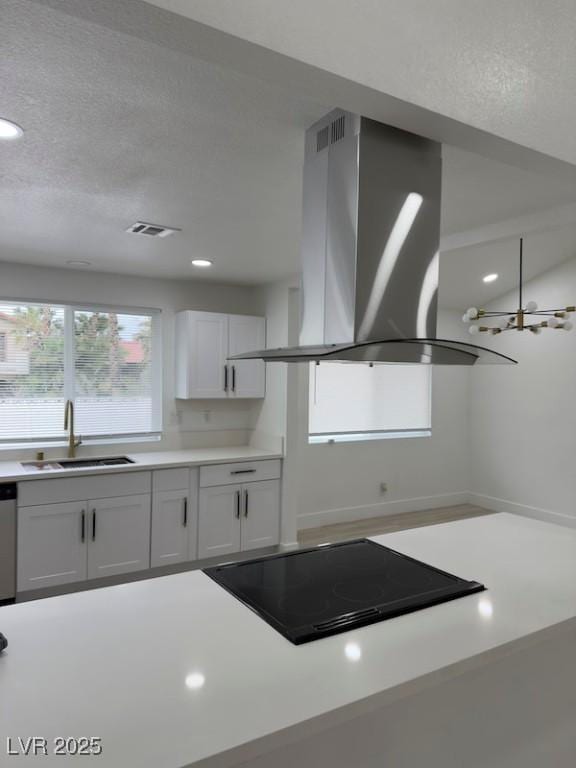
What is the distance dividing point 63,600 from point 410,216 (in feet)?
5.40

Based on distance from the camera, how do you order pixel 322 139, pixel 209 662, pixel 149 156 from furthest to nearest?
pixel 149 156
pixel 322 139
pixel 209 662

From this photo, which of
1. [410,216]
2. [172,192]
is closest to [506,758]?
[410,216]

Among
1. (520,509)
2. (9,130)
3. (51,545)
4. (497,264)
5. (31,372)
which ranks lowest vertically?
(520,509)

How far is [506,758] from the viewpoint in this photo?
190 centimetres

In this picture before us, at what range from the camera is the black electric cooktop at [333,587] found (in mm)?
1647

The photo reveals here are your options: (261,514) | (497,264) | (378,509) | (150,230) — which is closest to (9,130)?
(150,230)

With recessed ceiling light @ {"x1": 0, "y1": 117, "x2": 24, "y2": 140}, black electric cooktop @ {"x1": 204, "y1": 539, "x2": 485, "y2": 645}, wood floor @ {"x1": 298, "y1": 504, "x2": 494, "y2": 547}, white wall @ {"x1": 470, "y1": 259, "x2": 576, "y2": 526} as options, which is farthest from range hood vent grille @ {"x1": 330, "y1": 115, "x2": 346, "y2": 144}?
white wall @ {"x1": 470, "y1": 259, "x2": 576, "y2": 526}

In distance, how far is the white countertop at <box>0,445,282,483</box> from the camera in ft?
12.2

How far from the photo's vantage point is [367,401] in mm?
6082

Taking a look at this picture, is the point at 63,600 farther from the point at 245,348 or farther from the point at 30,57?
the point at 245,348

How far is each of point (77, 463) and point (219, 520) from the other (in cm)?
120

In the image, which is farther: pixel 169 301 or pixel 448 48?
pixel 169 301

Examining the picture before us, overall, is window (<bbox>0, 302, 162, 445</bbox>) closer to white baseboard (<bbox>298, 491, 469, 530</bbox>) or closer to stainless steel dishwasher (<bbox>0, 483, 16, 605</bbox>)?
stainless steel dishwasher (<bbox>0, 483, 16, 605</bbox>)

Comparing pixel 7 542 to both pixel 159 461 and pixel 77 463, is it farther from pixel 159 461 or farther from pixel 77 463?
pixel 159 461
